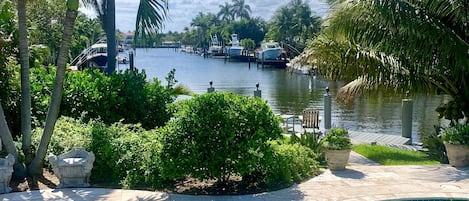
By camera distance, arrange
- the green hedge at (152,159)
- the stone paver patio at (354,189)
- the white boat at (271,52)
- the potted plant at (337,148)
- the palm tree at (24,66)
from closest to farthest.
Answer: the stone paver patio at (354,189), the green hedge at (152,159), the palm tree at (24,66), the potted plant at (337,148), the white boat at (271,52)

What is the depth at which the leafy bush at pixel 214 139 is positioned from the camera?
23.4 feet

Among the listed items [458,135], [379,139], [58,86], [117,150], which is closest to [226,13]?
[379,139]

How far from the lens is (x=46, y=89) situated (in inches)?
424

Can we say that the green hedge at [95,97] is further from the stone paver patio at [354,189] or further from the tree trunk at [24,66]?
the stone paver patio at [354,189]

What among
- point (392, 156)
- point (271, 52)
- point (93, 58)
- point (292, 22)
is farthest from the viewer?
point (292, 22)

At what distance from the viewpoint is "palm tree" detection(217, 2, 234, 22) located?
125688mm

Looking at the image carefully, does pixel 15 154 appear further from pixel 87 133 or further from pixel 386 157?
pixel 386 157

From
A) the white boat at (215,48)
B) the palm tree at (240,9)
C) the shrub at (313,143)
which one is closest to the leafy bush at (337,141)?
the shrub at (313,143)

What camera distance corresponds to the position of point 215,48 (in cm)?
10450

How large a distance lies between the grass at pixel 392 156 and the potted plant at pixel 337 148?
1.87m

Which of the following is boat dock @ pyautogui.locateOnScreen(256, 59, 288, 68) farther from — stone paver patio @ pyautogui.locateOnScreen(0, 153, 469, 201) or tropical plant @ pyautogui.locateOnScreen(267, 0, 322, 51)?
stone paver patio @ pyautogui.locateOnScreen(0, 153, 469, 201)

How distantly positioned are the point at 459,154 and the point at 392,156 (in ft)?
6.88

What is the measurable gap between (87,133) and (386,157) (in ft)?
20.0

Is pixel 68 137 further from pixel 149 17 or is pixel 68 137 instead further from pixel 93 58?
pixel 93 58
